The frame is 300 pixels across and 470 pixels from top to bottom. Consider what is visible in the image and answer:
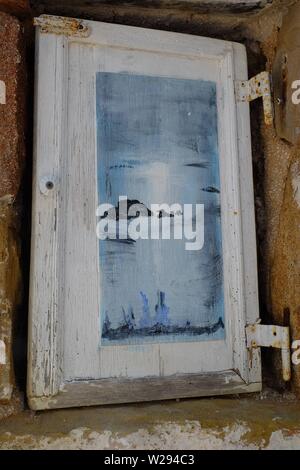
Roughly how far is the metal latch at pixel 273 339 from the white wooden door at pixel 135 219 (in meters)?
0.03

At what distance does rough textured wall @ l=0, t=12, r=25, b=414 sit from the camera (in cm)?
156

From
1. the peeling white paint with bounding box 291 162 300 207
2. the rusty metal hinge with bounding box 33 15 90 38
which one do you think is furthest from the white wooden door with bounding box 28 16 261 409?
the peeling white paint with bounding box 291 162 300 207

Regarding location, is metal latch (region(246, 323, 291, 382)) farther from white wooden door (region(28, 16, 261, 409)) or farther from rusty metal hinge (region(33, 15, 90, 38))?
rusty metal hinge (region(33, 15, 90, 38))

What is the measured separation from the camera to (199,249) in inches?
68.8

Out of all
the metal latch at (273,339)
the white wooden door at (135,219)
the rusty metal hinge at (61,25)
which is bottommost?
the metal latch at (273,339)

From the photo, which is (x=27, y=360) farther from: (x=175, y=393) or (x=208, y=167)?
(x=208, y=167)

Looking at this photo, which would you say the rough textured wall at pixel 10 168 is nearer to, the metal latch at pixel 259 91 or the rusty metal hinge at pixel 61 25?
the rusty metal hinge at pixel 61 25

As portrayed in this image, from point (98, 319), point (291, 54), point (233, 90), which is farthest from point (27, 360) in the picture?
point (291, 54)

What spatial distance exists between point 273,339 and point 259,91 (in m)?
0.81

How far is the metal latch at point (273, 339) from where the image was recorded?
5.55 ft

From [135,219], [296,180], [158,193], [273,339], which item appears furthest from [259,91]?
[273,339]

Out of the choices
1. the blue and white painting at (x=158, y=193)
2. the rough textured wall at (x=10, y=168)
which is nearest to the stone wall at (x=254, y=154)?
the rough textured wall at (x=10, y=168)

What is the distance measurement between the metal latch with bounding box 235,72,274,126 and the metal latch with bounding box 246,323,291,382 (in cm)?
67

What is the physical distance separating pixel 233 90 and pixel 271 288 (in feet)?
2.21
